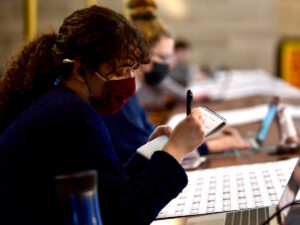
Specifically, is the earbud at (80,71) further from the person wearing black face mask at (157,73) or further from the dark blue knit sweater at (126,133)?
the person wearing black face mask at (157,73)

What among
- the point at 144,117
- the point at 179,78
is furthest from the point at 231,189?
the point at 179,78

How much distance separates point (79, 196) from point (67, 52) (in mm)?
389

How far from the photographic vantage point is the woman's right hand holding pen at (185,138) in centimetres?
93

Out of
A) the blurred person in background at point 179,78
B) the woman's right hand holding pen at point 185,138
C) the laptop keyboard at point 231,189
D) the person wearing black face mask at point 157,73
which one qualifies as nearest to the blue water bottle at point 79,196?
the woman's right hand holding pen at point 185,138

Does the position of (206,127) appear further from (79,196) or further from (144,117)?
(144,117)

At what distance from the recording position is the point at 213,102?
3.51 metres

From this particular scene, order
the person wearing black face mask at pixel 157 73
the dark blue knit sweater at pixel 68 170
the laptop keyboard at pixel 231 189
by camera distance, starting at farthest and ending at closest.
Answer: the person wearing black face mask at pixel 157 73, the laptop keyboard at pixel 231 189, the dark blue knit sweater at pixel 68 170

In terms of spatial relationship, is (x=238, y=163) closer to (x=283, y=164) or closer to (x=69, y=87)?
(x=283, y=164)

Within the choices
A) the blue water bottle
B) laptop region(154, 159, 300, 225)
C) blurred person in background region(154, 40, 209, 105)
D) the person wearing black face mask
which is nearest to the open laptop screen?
laptop region(154, 159, 300, 225)

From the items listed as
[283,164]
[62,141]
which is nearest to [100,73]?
[62,141]

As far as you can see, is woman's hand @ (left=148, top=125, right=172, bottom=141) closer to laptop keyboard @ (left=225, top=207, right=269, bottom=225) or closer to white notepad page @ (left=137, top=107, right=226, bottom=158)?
white notepad page @ (left=137, top=107, right=226, bottom=158)

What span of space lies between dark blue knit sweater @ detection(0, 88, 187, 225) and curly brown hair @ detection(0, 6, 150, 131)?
0.12 m

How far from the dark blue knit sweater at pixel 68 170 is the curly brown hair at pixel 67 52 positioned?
4.6 inches

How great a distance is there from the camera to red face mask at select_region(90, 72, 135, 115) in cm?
101
